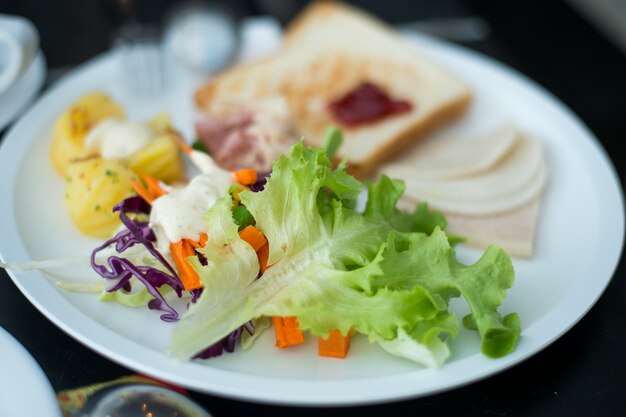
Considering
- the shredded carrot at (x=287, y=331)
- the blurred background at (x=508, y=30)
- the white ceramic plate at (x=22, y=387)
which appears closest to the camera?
the white ceramic plate at (x=22, y=387)

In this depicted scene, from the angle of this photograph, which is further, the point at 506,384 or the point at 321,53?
the point at 321,53

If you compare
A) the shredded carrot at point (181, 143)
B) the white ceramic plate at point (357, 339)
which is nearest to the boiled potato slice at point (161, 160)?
the shredded carrot at point (181, 143)

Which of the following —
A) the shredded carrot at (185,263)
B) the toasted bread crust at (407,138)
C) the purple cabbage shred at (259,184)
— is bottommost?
the toasted bread crust at (407,138)

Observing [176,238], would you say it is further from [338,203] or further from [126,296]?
[338,203]

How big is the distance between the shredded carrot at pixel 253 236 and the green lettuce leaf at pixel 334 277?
1.2 inches

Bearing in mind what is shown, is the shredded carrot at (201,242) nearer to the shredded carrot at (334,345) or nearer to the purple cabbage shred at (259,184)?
the purple cabbage shred at (259,184)

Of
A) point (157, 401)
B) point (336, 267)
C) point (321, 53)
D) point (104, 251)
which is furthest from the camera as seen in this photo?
point (321, 53)

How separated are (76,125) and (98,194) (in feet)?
1.76

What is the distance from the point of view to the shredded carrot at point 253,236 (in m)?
2.27

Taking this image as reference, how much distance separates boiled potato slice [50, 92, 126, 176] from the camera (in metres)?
2.93

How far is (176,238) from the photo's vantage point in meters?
2.31

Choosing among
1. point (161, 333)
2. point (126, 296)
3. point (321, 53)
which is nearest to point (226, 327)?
point (161, 333)

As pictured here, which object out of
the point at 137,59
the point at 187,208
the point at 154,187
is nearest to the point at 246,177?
the point at 187,208

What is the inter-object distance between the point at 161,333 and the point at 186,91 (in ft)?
5.90
